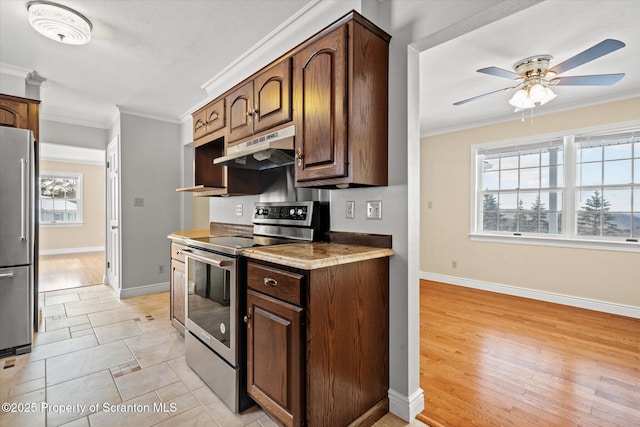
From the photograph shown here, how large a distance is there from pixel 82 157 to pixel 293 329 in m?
8.61

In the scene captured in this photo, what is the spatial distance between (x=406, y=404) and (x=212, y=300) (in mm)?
1350

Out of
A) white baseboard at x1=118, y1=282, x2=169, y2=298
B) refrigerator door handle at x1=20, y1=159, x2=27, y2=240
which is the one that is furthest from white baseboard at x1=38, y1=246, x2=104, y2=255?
refrigerator door handle at x1=20, y1=159, x2=27, y2=240

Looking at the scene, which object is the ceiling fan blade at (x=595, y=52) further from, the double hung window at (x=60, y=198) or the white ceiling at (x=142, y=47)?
the double hung window at (x=60, y=198)

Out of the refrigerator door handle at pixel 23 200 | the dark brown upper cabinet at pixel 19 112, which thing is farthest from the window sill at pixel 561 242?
the dark brown upper cabinet at pixel 19 112

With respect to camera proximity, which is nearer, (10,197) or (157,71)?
(10,197)

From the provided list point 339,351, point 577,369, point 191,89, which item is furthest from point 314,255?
point 191,89

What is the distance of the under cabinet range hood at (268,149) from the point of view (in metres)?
1.91

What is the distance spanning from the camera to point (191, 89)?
3.47 metres

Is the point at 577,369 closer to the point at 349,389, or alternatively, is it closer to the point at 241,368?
the point at 349,389

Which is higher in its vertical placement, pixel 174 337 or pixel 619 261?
pixel 619 261

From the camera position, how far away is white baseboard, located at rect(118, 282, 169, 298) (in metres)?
4.02

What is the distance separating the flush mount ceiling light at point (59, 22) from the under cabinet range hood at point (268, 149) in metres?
1.31

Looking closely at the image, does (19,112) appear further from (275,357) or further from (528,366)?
(528,366)

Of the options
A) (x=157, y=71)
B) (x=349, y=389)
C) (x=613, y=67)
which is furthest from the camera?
(x=157, y=71)
